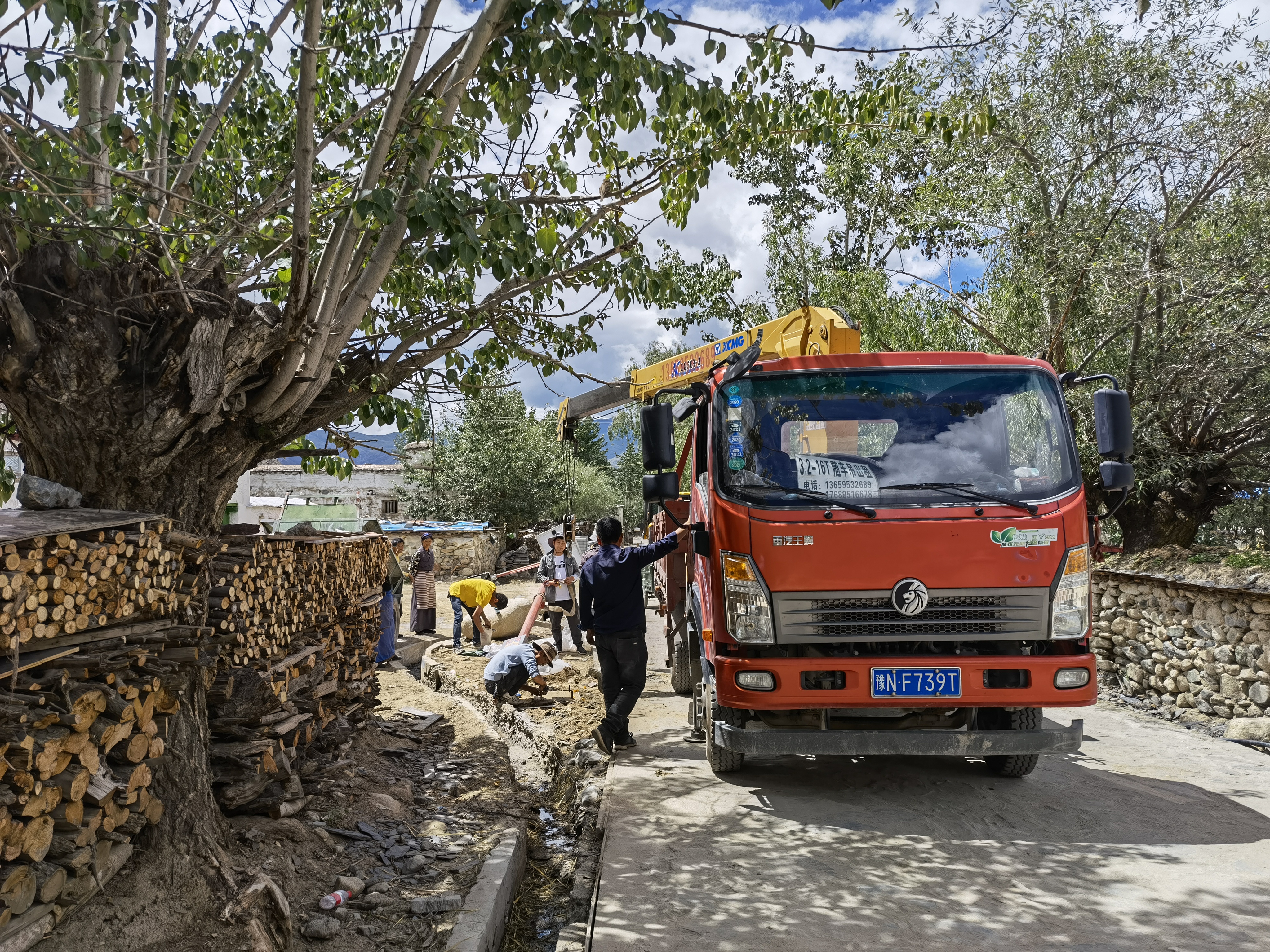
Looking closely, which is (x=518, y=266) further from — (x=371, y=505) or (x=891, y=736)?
(x=371, y=505)

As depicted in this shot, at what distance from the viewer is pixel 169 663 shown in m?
4.27

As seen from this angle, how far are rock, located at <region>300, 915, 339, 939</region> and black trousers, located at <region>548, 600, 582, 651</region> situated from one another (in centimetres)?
778

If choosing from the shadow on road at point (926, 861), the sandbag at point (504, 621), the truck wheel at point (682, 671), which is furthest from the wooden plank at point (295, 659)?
the sandbag at point (504, 621)

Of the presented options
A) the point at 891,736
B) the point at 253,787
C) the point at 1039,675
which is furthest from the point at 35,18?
the point at 1039,675

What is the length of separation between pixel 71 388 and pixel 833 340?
17.1 ft

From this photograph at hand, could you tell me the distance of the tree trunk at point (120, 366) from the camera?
447 centimetres

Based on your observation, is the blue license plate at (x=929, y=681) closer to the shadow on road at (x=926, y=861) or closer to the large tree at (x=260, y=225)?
the shadow on road at (x=926, y=861)

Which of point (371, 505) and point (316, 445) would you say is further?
point (371, 505)

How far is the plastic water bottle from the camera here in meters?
4.36

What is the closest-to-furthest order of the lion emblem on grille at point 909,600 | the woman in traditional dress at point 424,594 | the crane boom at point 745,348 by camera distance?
the lion emblem on grille at point 909,600 < the crane boom at point 745,348 < the woman in traditional dress at point 424,594

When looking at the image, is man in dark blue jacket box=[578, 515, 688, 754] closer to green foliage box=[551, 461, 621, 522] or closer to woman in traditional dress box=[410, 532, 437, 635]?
woman in traditional dress box=[410, 532, 437, 635]

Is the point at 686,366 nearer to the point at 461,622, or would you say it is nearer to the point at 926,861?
the point at 926,861

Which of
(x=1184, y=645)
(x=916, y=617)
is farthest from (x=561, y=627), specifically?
(x=916, y=617)

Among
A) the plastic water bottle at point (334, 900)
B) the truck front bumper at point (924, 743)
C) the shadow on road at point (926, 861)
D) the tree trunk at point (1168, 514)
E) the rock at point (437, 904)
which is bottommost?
the rock at point (437, 904)
